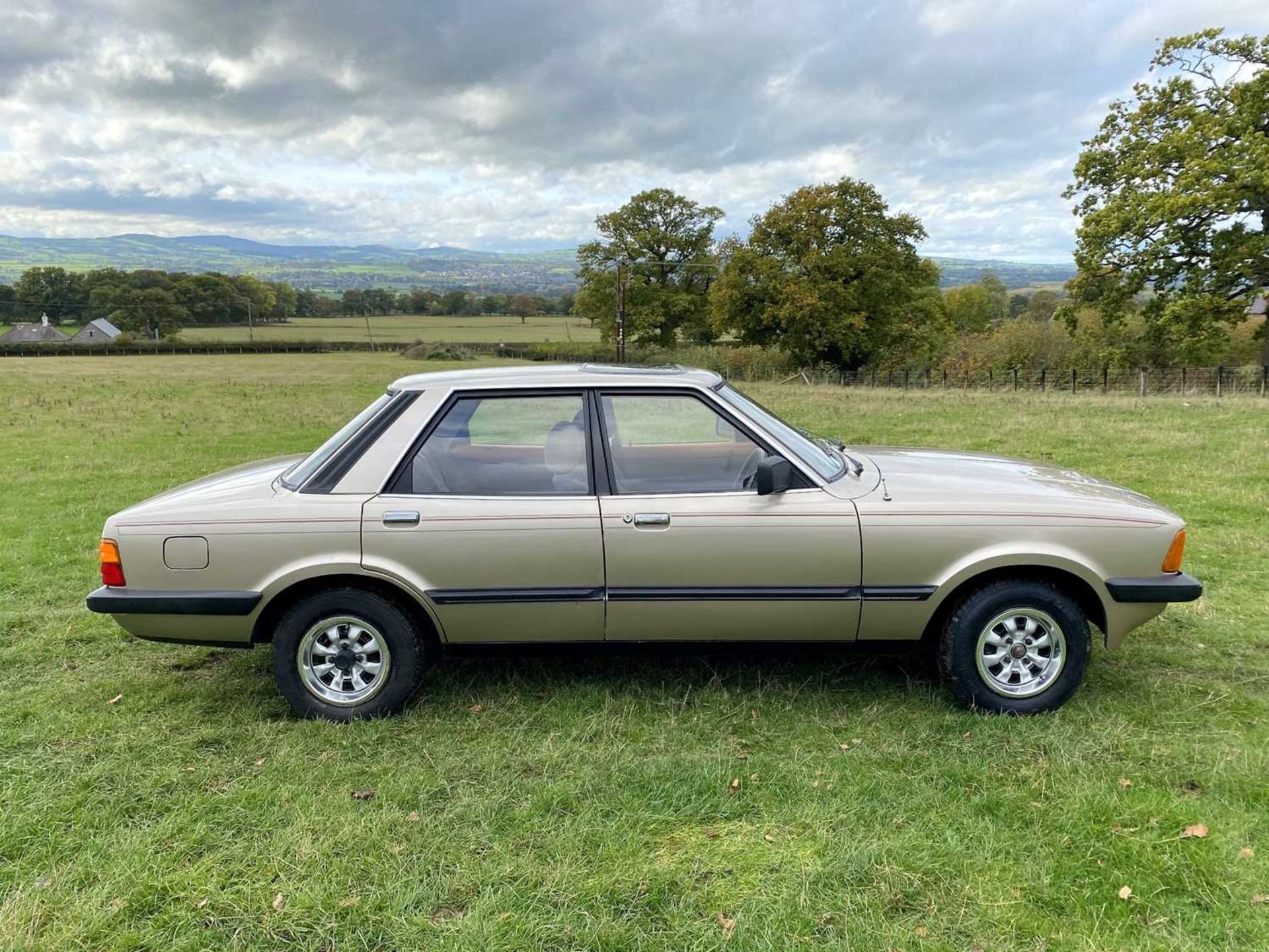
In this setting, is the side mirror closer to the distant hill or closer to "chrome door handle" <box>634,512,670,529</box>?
"chrome door handle" <box>634,512,670,529</box>

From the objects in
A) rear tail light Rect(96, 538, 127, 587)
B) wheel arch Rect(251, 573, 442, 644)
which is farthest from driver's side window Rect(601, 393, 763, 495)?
rear tail light Rect(96, 538, 127, 587)

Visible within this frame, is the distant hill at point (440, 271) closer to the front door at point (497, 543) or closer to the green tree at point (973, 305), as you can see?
the green tree at point (973, 305)

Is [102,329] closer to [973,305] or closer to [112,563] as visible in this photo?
[973,305]

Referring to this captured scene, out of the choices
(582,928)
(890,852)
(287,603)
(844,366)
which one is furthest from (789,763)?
(844,366)

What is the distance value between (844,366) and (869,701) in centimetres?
3719

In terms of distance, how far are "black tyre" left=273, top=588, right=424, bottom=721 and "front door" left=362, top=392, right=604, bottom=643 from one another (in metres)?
0.20

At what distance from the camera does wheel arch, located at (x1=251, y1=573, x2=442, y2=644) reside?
3.69 m

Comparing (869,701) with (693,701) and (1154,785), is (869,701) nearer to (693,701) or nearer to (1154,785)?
(693,701)

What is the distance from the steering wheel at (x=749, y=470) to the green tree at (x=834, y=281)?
3427 centimetres

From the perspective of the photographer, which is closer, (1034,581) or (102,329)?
(1034,581)

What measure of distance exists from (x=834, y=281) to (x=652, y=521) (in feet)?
118

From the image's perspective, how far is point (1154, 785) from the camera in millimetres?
3191

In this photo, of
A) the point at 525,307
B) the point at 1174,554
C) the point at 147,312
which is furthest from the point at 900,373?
the point at 147,312

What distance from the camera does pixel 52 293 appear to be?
89.4 meters
